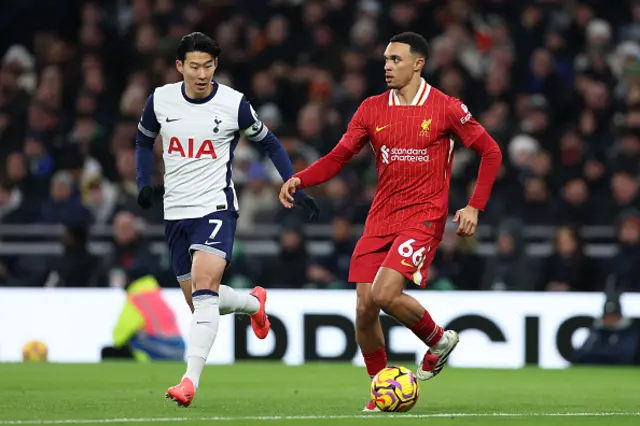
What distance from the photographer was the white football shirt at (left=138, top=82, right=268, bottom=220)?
355 inches

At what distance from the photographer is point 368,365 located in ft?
29.8

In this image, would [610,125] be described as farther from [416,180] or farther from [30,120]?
[416,180]

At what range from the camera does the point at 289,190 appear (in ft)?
28.9

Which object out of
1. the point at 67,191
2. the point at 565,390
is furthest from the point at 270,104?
the point at 565,390

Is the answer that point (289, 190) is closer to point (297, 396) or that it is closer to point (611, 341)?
point (297, 396)

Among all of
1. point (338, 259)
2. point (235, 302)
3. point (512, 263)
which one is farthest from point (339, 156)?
point (338, 259)

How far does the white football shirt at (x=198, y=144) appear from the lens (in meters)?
9.01

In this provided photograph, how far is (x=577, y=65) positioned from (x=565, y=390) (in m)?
7.97

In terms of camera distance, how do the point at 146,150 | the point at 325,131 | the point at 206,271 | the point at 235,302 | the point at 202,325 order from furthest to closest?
the point at 325,131
the point at 235,302
the point at 146,150
the point at 206,271
the point at 202,325

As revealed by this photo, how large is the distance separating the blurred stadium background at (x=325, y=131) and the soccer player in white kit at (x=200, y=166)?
576cm

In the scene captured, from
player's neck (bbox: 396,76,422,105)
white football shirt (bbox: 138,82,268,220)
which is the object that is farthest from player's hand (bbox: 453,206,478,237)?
white football shirt (bbox: 138,82,268,220)

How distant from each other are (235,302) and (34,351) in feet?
19.1

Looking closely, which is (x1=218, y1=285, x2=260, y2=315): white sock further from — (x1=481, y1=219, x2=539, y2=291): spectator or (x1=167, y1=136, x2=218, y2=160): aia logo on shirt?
(x1=481, y1=219, x2=539, y2=291): spectator

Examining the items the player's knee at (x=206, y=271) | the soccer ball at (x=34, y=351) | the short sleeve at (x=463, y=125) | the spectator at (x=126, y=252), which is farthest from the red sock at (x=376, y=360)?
the spectator at (x=126, y=252)
